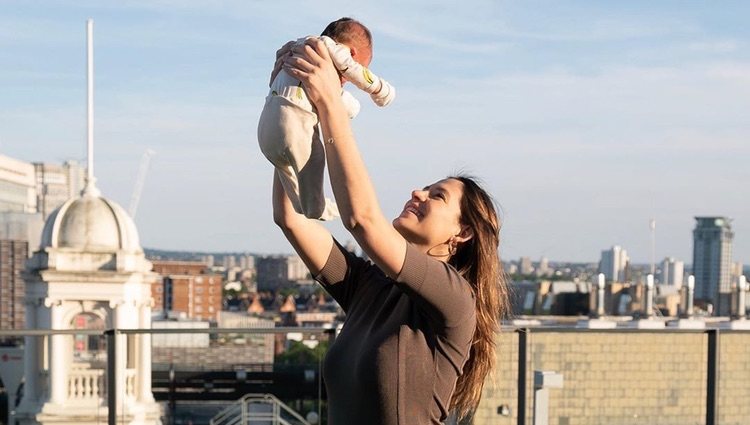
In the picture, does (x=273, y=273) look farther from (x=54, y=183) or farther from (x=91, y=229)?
(x=91, y=229)

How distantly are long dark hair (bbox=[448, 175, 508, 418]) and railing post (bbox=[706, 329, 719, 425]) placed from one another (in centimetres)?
336

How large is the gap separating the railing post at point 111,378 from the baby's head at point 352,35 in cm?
305

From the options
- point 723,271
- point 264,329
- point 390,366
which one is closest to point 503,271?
point 390,366

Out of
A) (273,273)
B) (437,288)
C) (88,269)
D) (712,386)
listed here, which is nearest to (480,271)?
(437,288)

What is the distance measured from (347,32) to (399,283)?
45 cm

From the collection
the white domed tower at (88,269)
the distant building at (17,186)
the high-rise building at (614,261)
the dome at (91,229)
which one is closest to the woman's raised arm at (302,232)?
the white domed tower at (88,269)

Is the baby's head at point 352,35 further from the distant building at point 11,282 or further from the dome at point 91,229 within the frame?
the distant building at point 11,282

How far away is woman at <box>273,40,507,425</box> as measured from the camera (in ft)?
6.87

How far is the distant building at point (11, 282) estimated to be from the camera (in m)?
81.7

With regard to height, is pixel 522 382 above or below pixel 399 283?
below

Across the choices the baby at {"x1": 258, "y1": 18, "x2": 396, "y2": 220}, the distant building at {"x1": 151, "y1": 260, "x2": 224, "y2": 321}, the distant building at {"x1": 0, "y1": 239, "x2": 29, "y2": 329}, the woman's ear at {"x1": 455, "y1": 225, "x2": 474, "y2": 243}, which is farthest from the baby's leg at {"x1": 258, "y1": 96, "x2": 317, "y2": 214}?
the distant building at {"x1": 151, "y1": 260, "x2": 224, "y2": 321}

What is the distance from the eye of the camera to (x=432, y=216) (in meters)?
2.35

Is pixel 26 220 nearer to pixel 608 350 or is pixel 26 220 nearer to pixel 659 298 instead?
pixel 659 298

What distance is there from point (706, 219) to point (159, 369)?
156 m
